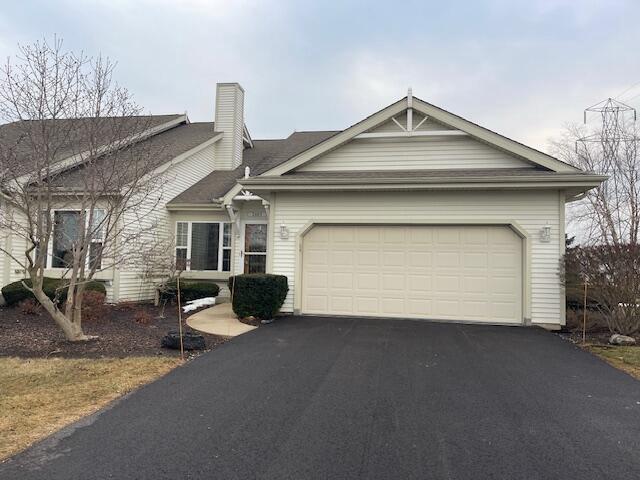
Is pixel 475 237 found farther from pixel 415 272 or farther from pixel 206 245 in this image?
pixel 206 245

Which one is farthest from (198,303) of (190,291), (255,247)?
(255,247)

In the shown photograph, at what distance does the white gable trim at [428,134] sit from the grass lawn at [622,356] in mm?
4000

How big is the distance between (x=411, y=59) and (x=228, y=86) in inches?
329

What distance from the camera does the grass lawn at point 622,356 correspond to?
267 inches

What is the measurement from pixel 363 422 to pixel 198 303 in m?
9.27

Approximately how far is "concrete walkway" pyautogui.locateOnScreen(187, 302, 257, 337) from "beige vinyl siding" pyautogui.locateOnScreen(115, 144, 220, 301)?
108 inches

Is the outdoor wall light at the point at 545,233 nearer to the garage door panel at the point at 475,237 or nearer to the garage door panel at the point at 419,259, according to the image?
the garage door panel at the point at 475,237

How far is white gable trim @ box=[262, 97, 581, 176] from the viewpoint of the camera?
10.4 metres

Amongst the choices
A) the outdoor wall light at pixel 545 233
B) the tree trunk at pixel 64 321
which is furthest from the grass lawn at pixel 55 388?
the outdoor wall light at pixel 545 233

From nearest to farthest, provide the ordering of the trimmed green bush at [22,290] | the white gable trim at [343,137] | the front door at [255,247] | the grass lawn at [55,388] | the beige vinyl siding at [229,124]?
1. the grass lawn at [55,388]
2. the white gable trim at [343,137]
3. the trimmed green bush at [22,290]
4. the front door at [255,247]
5. the beige vinyl siding at [229,124]

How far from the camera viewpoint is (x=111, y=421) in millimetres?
4418

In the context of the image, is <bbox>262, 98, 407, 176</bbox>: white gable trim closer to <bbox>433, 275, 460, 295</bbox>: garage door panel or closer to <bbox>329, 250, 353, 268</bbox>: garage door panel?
<bbox>329, 250, 353, 268</bbox>: garage door panel

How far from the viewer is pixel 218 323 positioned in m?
9.95

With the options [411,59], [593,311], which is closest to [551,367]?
[593,311]
